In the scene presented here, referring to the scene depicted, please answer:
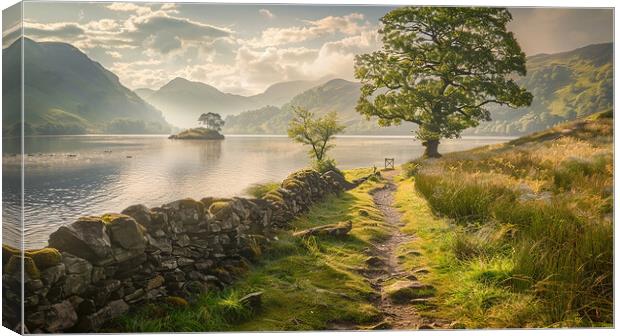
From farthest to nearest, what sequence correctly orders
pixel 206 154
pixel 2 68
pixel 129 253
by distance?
1. pixel 206 154
2. pixel 2 68
3. pixel 129 253

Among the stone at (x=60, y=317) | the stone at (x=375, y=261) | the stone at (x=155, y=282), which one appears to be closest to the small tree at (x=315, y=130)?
the stone at (x=375, y=261)

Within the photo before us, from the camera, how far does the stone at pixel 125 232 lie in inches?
233

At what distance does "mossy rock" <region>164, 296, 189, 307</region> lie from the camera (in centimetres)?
607

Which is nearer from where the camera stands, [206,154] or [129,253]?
[129,253]

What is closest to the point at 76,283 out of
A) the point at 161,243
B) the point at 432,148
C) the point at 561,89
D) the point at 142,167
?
the point at 161,243

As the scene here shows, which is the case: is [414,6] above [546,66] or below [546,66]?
above

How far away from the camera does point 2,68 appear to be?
6.40 m

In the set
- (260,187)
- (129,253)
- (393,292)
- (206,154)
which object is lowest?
(393,292)

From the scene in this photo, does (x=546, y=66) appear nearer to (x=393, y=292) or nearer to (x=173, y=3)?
(x=393, y=292)

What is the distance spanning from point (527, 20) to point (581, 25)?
831 millimetres

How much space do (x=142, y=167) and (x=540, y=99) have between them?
18.0 ft

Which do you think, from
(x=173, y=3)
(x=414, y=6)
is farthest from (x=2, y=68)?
(x=414, y=6)

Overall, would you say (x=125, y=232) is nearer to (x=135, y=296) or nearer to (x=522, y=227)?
(x=135, y=296)

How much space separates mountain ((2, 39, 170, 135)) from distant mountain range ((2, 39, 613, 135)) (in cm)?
1
